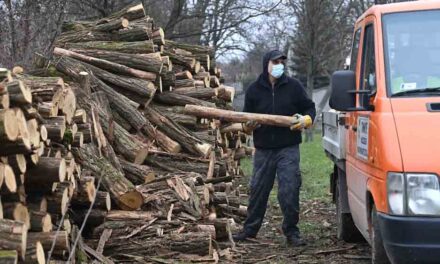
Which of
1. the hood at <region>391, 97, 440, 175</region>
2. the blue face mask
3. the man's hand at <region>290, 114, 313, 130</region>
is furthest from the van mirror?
the blue face mask

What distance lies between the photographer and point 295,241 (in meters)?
8.20

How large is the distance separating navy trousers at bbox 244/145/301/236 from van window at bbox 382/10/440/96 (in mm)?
2548

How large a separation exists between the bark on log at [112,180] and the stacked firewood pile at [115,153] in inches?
0.5

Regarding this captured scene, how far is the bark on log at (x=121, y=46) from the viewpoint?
35.5ft

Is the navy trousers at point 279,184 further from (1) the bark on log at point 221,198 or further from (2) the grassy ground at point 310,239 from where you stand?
(1) the bark on log at point 221,198

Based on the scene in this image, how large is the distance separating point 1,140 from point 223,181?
4.95m

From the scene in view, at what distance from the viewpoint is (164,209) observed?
764 cm

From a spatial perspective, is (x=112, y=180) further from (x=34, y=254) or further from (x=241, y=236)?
(x=34, y=254)

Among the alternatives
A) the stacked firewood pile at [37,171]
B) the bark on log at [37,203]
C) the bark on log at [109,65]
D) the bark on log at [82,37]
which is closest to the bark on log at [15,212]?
the stacked firewood pile at [37,171]

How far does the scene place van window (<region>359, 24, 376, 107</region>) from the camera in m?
5.96

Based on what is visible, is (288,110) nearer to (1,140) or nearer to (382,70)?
(382,70)

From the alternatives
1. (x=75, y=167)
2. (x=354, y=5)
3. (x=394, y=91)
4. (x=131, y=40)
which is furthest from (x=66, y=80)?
(x=354, y=5)

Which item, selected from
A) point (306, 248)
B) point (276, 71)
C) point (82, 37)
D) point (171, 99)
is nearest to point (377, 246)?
point (306, 248)

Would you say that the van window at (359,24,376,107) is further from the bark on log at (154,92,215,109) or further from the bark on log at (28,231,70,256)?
the bark on log at (154,92,215,109)
